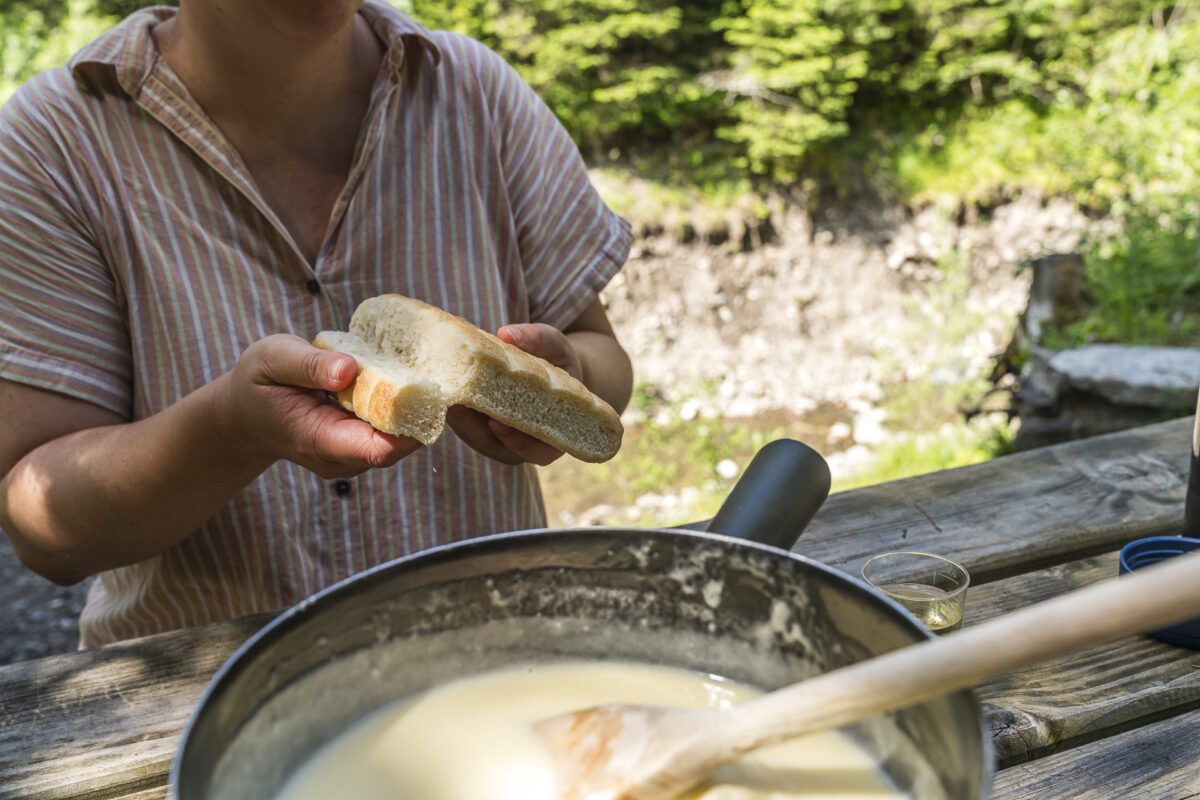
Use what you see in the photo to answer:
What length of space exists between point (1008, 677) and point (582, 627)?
48cm

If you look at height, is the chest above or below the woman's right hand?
above

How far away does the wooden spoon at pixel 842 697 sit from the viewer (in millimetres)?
481

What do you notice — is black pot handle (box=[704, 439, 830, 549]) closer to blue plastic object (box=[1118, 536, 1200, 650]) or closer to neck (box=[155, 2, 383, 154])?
blue plastic object (box=[1118, 536, 1200, 650])

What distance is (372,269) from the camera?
153 centimetres

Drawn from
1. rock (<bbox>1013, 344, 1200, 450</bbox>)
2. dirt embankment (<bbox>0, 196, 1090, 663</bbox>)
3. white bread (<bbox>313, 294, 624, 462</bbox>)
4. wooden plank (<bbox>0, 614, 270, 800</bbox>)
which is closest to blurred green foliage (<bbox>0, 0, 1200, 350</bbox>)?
dirt embankment (<bbox>0, 196, 1090, 663</bbox>)

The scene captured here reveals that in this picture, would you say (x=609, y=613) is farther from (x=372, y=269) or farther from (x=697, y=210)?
(x=697, y=210)

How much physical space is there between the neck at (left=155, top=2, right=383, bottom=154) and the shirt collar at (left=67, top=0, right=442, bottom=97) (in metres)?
0.04

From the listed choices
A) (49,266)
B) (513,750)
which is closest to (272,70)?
(49,266)

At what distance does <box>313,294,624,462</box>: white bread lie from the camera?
1.12m

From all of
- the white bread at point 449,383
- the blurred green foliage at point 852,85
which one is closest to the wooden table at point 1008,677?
the white bread at point 449,383

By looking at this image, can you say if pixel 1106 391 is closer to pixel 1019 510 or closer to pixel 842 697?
pixel 1019 510

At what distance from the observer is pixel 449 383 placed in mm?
1180

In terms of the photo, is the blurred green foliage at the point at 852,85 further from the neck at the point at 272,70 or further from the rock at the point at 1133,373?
the neck at the point at 272,70

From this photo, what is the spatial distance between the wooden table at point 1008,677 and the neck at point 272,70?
0.80 m
